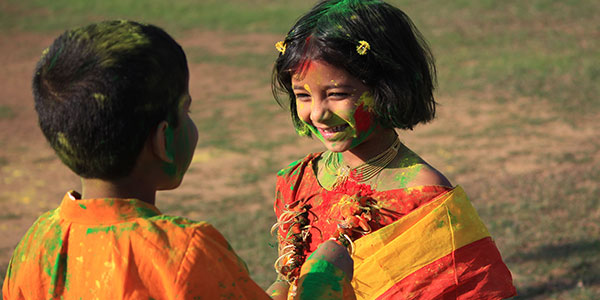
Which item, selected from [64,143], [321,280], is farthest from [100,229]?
[321,280]

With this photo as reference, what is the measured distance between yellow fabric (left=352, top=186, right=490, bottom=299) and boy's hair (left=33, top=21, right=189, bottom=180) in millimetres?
1145

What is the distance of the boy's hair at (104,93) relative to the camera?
5.64ft

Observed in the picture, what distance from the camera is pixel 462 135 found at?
32.0ft

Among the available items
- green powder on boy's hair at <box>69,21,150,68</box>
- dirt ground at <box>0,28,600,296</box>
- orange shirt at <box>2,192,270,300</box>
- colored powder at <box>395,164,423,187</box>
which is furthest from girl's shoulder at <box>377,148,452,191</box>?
dirt ground at <box>0,28,600,296</box>

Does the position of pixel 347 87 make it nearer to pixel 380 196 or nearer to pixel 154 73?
pixel 380 196

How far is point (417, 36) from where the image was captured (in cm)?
291

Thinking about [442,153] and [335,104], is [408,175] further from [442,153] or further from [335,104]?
[442,153]

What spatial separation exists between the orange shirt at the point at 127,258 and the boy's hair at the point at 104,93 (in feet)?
0.37

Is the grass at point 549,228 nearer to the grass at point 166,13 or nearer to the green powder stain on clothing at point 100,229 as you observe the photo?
the green powder stain on clothing at point 100,229

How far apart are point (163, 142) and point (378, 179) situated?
1.19m

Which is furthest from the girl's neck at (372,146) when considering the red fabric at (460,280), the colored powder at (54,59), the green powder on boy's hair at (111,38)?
the colored powder at (54,59)

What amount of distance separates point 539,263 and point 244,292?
4.60 metres

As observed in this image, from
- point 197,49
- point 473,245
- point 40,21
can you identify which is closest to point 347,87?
point 473,245

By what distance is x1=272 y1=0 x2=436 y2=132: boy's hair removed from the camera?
270cm
